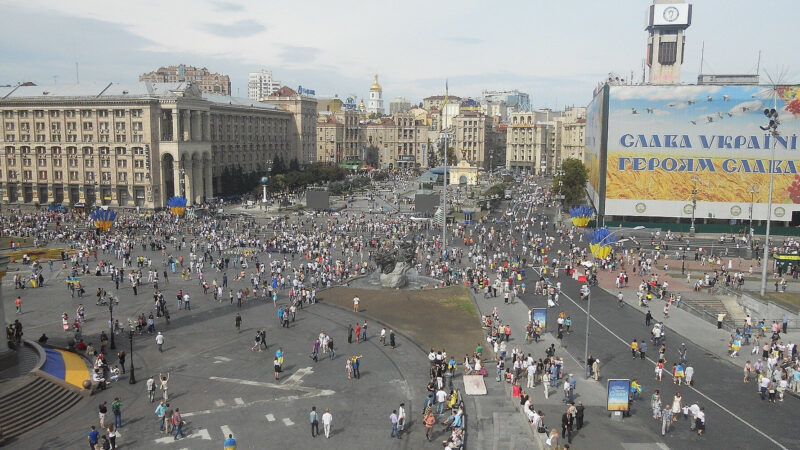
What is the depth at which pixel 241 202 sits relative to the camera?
96.2m

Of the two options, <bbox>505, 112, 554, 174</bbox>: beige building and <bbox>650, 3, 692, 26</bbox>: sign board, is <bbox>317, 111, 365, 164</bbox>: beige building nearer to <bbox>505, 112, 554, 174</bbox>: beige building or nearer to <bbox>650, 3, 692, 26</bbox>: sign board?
<bbox>505, 112, 554, 174</bbox>: beige building

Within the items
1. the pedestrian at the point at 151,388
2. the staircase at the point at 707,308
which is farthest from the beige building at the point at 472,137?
the pedestrian at the point at 151,388

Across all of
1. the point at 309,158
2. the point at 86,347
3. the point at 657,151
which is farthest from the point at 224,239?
the point at 309,158

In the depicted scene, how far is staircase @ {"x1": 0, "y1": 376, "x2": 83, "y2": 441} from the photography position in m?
21.1

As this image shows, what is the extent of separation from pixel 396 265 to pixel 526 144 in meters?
124

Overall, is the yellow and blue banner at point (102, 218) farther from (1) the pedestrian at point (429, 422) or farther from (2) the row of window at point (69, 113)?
(1) the pedestrian at point (429, 422)

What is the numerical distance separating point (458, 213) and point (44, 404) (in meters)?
65.3

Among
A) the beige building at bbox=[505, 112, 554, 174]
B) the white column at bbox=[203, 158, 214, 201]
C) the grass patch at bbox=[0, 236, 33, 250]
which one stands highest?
the beige building at bbox=[505, 112, 554, 174]

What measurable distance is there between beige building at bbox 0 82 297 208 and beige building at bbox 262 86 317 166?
1628 inches

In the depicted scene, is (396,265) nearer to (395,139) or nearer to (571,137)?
(571,137)

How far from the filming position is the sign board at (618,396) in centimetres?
2181

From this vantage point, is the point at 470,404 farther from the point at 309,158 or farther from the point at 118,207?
the point at 309,158

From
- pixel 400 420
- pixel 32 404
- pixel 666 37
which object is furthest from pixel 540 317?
pixel 666 37

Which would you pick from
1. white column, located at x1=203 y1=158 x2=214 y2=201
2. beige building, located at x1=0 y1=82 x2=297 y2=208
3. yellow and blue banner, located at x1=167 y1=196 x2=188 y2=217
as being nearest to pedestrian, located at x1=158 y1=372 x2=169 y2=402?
yellow and blue banner, located at x1=167 y1=196 x2=188 y2=217
